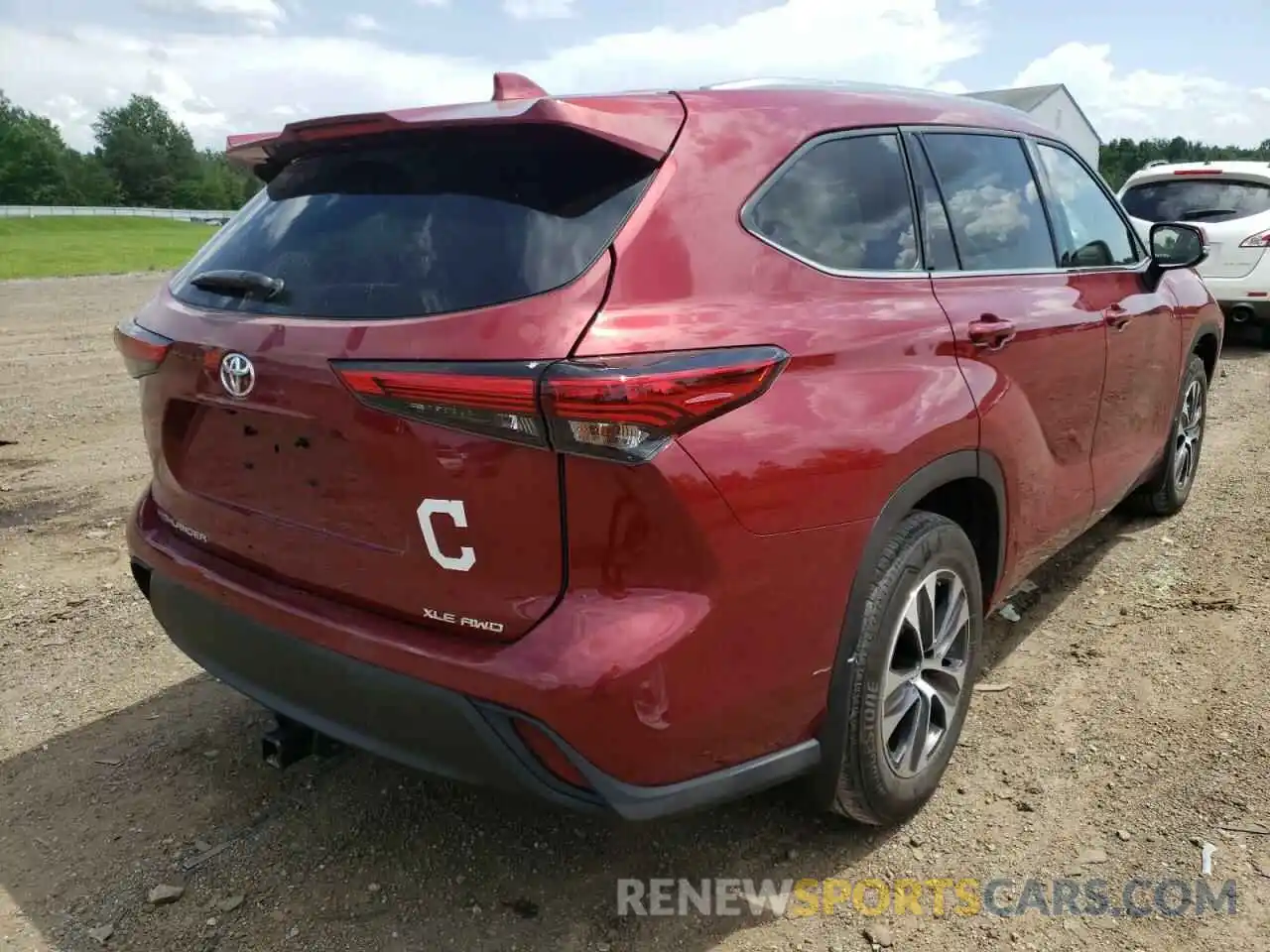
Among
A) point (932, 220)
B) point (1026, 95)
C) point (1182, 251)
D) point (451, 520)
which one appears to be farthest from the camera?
point (1026, 95)

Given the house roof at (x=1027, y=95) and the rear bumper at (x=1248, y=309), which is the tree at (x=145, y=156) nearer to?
the house roof at (x=1027, y=95)

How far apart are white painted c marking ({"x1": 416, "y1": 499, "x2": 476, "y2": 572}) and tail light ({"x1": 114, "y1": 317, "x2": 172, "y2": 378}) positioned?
87cm

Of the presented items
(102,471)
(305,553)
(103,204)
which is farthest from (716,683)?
(103,204)

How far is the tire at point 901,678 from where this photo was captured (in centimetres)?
236

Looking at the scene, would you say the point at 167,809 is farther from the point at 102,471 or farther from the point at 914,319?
the point at 102,471

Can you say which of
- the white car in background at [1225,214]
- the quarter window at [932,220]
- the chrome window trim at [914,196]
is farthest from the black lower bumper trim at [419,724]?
the white car in background at [1225,214]

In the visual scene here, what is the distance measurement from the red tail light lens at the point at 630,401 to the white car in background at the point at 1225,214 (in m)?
8.75

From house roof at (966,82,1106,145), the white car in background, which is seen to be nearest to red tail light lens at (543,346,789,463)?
the white car in background

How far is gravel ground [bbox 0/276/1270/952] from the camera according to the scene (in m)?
2.36

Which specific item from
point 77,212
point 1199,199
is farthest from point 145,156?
point 1199,199

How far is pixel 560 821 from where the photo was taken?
2738 millimetres

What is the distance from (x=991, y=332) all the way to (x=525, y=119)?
1430 mm

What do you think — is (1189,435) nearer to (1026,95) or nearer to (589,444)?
(589,444)

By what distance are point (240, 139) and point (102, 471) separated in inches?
157
